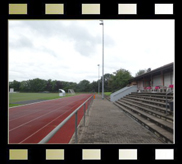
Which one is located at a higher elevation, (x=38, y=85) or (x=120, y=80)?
(x=120, y=80)

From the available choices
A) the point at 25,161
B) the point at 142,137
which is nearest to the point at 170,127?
the point at 142,137

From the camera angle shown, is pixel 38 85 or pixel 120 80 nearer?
pixel 120 80

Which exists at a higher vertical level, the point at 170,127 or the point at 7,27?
the point at 7,27

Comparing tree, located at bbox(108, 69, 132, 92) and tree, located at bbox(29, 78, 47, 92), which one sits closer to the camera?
tree, located at bbox(108, 69, 132, 92)

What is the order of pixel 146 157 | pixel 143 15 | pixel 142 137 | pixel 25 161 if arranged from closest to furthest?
pixel 25 161, pixel 146 157, pixel 143 15, pixel 142 137

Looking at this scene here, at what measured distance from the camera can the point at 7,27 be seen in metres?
2.28

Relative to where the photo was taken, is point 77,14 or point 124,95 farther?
point 124,95

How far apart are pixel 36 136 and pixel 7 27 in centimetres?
411

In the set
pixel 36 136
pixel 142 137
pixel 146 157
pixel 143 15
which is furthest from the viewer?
pixel 36 136

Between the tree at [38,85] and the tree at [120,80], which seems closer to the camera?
the tree at [120,80]
